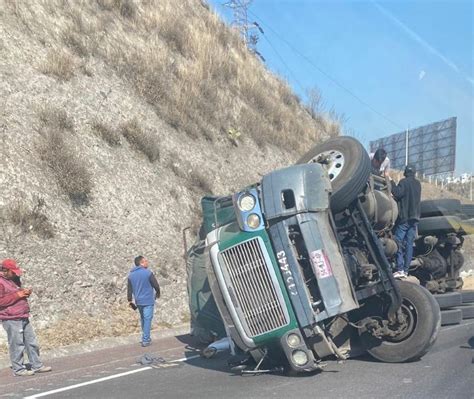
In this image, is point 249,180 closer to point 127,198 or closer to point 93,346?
point 127,198

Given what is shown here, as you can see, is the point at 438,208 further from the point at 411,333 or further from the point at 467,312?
the point at 411,333

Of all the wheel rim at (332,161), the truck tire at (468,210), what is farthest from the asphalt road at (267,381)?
the truck tire at (468,210)

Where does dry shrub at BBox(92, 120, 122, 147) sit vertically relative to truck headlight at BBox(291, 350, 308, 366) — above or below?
above

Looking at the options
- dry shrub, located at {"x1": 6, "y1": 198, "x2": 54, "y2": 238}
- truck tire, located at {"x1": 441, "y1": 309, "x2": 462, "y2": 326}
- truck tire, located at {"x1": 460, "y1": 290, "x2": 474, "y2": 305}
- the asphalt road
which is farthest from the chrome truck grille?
dry shrub, located at {"x1": 6, "y1": 198, "x2": 54, "y2": 238}

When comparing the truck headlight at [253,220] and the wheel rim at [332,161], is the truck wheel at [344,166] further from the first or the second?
the truck headlight at [253,220]

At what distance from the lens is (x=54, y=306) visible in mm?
10773

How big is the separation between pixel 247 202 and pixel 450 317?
4.45 m

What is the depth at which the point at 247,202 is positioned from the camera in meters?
6.66

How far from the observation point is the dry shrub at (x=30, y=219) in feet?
37.1

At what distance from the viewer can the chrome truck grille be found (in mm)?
6348

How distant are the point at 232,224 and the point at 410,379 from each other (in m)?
2.51

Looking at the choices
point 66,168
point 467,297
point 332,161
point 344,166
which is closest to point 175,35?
point 66,168

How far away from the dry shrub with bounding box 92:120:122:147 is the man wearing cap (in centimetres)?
685

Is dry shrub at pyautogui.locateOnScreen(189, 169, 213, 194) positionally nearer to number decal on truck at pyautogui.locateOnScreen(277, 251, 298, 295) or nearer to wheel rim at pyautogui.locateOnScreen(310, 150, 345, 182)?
wheel rim at pyautogui.locateOnScreen(310, 150, 345, 182)
